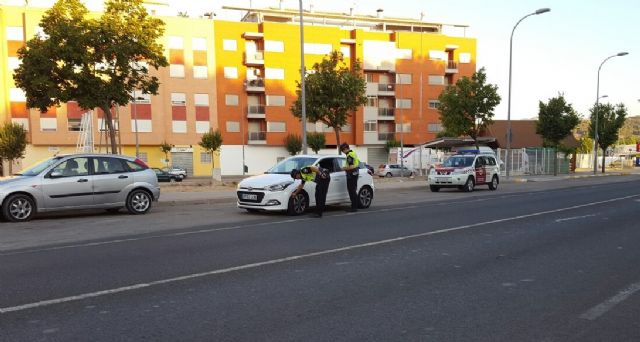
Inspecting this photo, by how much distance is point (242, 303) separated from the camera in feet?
15.4

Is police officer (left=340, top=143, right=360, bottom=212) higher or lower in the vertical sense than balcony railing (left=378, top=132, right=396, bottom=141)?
lower

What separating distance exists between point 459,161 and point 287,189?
41.4 feet

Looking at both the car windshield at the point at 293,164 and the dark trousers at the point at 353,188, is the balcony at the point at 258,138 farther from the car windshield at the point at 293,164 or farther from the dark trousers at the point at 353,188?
the dark trousers at the point at 353,188

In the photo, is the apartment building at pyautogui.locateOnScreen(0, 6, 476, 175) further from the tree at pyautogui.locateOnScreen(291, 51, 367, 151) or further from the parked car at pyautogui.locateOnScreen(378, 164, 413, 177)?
the tree at pyautogui.locateOnScreen(291, 51, 367, 151)

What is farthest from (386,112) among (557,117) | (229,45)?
(557,117)

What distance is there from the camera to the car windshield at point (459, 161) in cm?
2186

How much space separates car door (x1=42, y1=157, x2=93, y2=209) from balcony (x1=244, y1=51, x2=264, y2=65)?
150 feet

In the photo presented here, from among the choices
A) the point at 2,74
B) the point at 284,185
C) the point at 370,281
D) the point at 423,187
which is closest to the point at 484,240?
the point at 370,281

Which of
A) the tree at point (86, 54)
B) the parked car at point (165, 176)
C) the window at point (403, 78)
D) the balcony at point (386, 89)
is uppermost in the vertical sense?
the window at point (403, 78)

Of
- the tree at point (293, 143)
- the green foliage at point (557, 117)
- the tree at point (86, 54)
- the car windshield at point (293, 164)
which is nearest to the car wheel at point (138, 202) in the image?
the car windshield at point (293, 164)

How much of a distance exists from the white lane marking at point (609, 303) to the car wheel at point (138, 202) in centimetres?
1090

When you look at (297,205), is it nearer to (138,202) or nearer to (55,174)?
(138,202)

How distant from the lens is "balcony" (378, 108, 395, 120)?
61.6 metres

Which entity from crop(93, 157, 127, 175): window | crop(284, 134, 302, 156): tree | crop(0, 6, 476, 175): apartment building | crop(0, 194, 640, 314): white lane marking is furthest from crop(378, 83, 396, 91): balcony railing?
crop(0, 194, 640, 314): white lane marking
